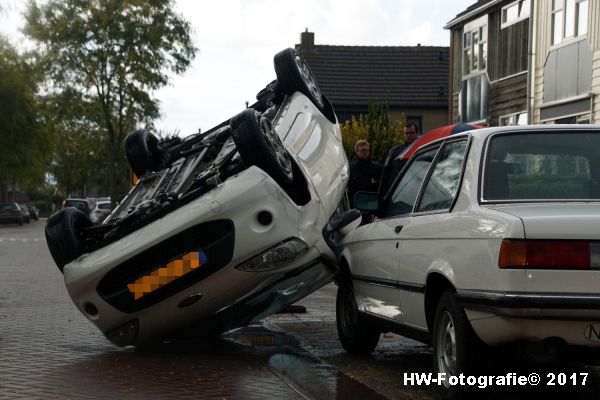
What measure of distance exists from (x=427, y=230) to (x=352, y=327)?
2.30 m

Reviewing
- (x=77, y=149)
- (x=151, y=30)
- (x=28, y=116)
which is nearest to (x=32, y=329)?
(x=151, y=30)

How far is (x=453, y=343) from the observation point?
6098 millimetres

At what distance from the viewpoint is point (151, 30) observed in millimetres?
48219

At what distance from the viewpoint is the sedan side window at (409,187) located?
297 inches

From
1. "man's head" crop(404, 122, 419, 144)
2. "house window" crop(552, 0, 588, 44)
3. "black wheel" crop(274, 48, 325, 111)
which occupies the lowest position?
"man's head" crop(404, 122, 419, 144)

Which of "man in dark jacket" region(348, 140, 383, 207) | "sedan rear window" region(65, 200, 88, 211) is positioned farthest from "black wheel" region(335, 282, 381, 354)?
"sedan rear window" region(65, 200, 88, 211)

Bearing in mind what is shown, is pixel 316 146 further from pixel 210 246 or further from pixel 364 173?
pixel 364 173

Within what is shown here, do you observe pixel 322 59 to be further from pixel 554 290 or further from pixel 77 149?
pixel 554 290

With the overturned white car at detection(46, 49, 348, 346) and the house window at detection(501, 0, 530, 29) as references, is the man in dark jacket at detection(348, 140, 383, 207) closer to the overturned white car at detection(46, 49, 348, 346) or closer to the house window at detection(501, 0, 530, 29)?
the overturned white car at detection(46, 49, 348, 346)

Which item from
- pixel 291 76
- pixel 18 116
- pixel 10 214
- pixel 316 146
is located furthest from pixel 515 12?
pixel 10 214

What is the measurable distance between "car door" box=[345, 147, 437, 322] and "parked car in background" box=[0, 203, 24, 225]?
186 feet

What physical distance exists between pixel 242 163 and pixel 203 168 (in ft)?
4.16

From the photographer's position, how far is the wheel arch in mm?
6328

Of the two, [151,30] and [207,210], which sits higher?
[151,30]
